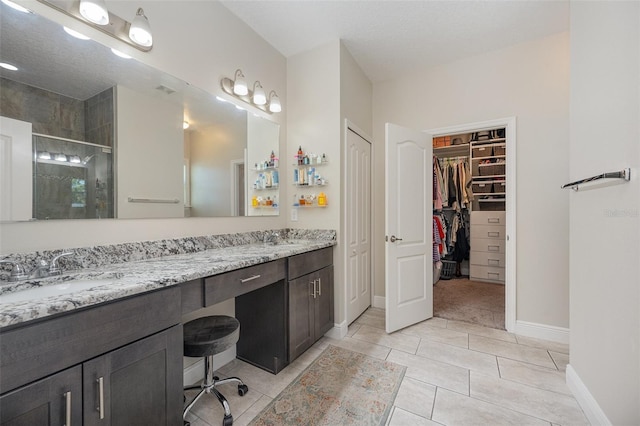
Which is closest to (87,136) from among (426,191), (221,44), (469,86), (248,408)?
(221,44)

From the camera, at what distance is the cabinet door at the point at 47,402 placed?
2.31ft

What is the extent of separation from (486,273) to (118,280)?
15.7ft

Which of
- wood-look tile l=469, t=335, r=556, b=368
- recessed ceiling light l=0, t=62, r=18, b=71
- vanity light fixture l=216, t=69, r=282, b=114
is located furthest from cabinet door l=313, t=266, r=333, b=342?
recessed ceiling light l=0, t=62, r=18, b=71

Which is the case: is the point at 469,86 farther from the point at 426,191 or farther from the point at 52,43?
the point at 52,43

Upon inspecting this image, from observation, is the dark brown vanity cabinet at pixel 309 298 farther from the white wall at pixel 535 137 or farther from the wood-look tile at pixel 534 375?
the white wall at pixel 535 137

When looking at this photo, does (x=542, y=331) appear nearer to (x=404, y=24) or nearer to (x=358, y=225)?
(x=358, y=225)

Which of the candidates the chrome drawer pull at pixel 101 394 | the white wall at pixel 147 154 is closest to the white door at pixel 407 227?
the white wall at pixel 147 154

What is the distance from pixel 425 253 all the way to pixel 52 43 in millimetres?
3144

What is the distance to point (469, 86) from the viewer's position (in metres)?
2.77

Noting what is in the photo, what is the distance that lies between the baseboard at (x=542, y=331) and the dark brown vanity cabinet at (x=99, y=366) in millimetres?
2911

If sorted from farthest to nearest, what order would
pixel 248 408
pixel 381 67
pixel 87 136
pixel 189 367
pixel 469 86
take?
pixel 381 67, pixel 469 86, pixel 189 367, pixel 248 408, pixel 87 136

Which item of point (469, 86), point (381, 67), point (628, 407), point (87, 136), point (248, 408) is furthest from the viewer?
point (381, 67)

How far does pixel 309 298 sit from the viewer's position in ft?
6.84

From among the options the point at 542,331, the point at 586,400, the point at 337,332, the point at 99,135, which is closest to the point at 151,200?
the point at 99,135
